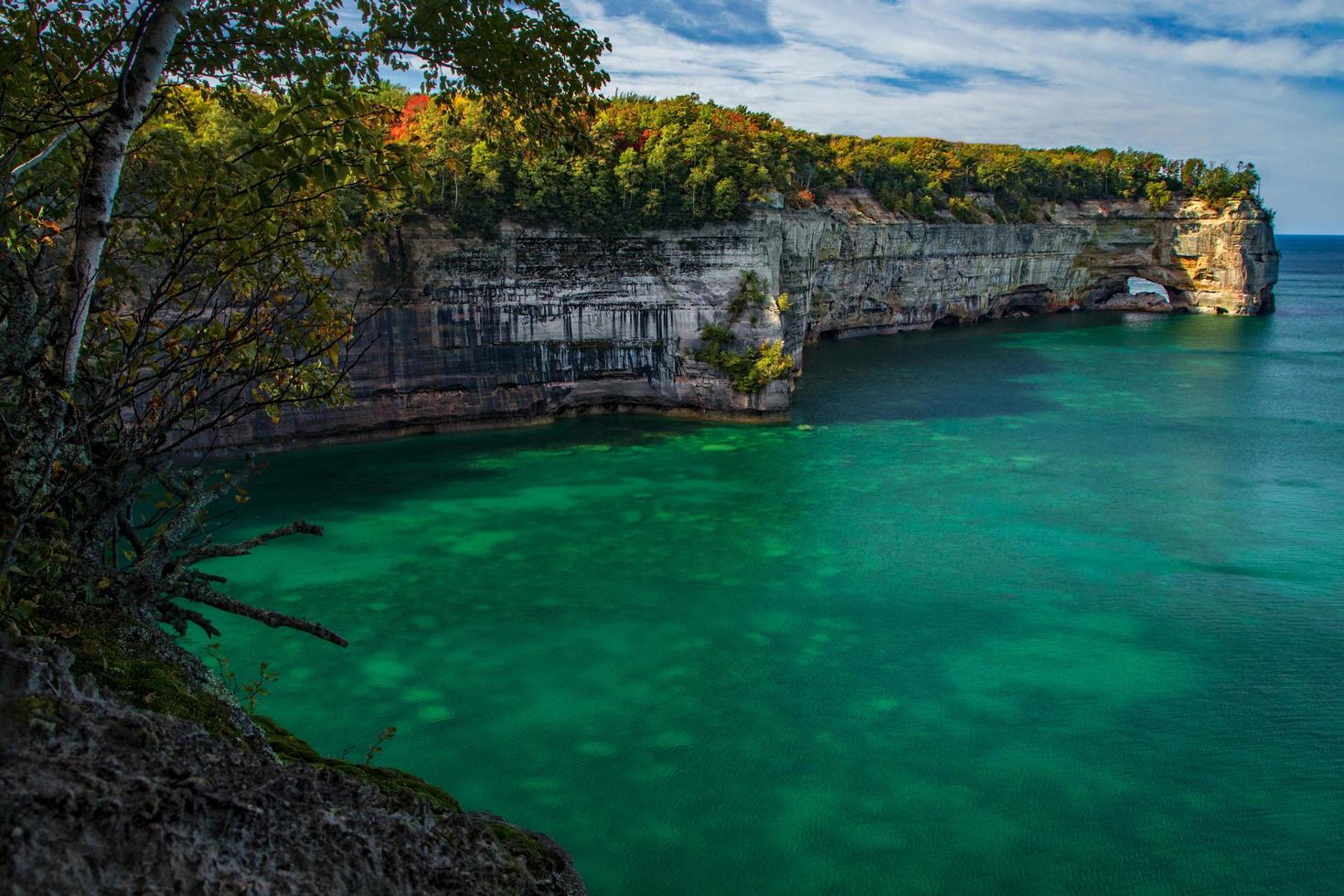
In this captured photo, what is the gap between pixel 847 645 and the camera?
16984 millimetres

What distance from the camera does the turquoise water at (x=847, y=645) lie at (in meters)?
11.9

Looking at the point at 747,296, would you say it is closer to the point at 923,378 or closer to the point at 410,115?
the point at 923,378

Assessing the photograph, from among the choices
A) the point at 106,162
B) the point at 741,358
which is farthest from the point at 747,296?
the point at 106,162

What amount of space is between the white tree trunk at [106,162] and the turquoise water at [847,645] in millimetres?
9128

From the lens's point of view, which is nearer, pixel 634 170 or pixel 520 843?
pixel 520 843

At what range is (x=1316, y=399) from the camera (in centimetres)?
3803

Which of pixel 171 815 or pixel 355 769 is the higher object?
pixel 171 815

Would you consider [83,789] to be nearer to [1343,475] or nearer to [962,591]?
[962,591]

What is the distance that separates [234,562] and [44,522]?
60.8 feet

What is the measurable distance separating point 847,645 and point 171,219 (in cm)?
1433

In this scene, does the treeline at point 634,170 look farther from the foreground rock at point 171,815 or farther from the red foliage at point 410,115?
the foreground rock at point 171,815

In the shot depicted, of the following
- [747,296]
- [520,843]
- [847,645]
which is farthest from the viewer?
[747,296]

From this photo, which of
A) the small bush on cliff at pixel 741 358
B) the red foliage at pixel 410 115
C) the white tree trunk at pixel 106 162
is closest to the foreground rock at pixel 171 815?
the white tree trunk at pixel 106 162

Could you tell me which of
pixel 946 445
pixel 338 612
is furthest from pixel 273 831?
pixel 946 445
